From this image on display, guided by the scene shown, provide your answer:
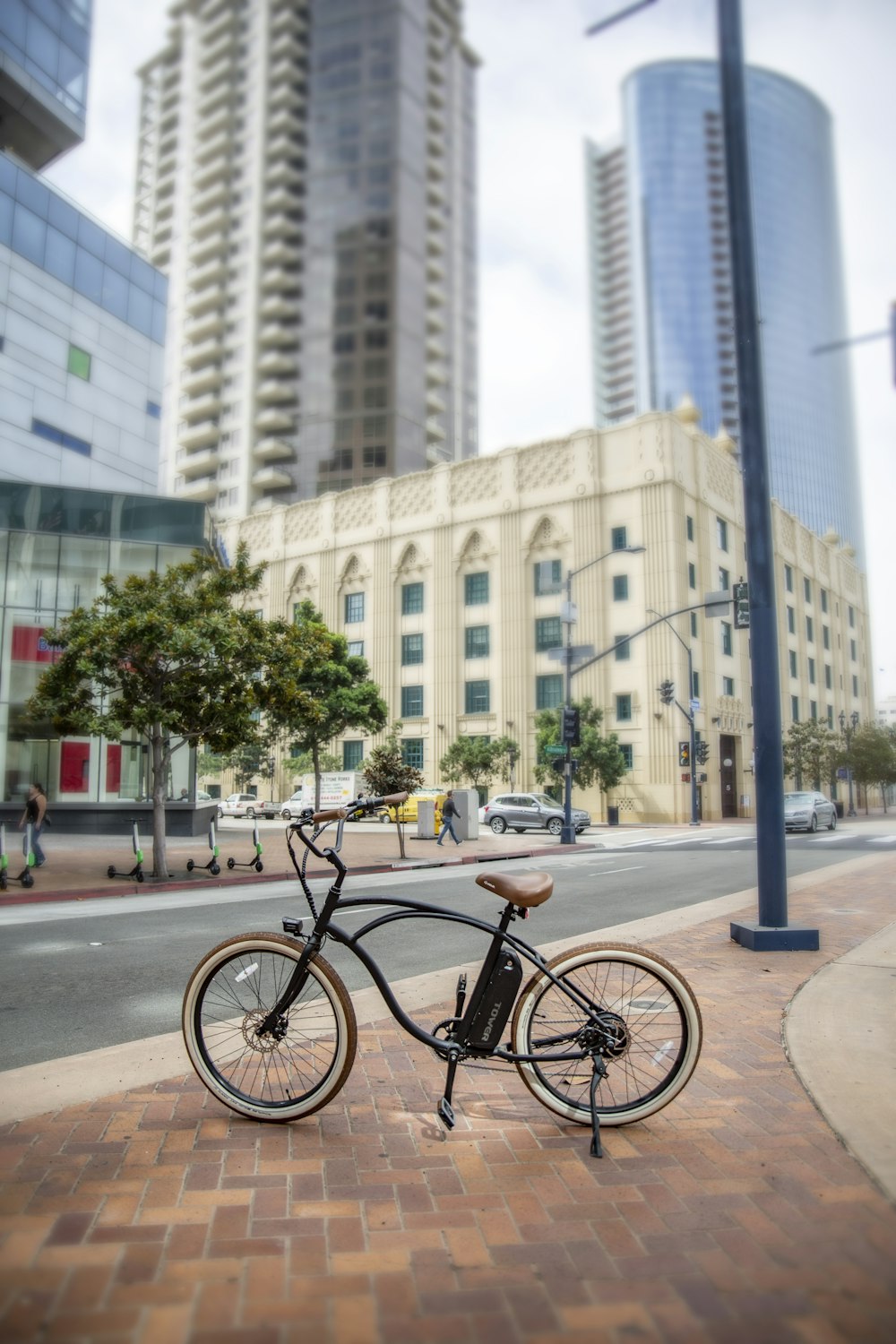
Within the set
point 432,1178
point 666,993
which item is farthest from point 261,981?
point 666,993

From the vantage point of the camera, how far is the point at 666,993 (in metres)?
3.73

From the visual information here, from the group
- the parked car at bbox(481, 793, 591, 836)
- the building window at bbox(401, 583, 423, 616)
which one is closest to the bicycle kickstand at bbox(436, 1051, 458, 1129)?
the parked car at bbox(481, 793, 591, 836)

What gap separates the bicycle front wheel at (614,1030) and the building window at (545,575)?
157 ft

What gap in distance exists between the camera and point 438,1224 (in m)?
2.86

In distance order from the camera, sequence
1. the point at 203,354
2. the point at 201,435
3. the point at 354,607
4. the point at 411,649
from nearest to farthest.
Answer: the point at 411,649 < the point at 354,607 < the point at 201,435 < the point at 203,354

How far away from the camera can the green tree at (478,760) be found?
48344 millimetres

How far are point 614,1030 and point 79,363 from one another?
39.3 meters

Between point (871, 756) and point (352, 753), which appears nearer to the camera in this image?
point (352, 753)

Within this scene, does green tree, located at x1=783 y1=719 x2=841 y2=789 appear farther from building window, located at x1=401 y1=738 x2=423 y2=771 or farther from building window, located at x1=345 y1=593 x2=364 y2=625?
building window, located at x1=345 y1=593 x2=364 y2=625

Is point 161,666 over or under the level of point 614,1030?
over

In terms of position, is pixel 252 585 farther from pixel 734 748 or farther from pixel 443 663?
pixel 734 748

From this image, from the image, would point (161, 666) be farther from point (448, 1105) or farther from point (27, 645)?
point (27, 645)

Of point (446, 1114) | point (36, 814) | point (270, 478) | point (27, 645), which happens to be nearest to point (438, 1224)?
point (446, 1114)

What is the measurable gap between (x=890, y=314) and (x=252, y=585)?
541 inches
